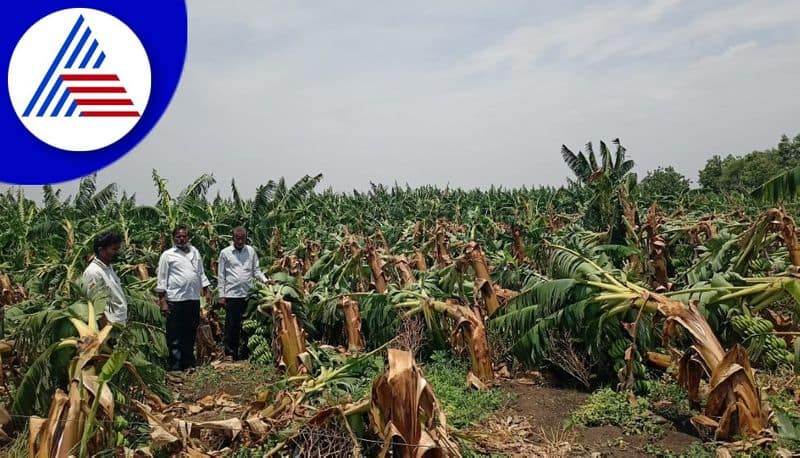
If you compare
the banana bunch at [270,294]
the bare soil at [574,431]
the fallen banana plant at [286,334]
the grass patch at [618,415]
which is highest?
the banana bunch at [270,294]

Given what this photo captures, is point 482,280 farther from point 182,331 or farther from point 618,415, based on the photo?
point 182,331

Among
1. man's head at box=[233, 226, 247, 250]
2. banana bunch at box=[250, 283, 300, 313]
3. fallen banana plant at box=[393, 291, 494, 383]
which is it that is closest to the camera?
fallen banana plant at box=[393, 291, 494, 383]

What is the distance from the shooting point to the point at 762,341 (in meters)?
5.17

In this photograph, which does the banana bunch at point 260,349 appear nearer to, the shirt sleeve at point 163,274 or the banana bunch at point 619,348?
the shirt sleeve at point 163,274

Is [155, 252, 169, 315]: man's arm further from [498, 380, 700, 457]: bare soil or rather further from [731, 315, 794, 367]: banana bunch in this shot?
[731, 315, 794, 367]: banana bunch

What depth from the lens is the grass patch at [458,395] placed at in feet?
16.3

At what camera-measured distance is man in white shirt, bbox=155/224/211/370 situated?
6.94m

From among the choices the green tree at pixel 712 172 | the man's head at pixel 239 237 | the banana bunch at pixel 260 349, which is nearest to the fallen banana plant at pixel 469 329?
the banana bunch at pixel 260 349

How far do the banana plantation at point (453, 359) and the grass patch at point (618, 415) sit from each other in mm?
16

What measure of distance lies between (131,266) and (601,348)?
22.7 ft

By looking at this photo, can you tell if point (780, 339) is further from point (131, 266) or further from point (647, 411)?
point (131, 266)

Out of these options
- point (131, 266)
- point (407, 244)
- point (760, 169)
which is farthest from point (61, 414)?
point (760, 169)

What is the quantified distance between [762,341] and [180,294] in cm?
604

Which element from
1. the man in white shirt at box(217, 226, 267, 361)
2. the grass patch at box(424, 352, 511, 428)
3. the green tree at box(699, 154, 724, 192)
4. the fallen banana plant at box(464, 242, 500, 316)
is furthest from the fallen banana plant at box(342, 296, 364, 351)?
the green tree at box(699, 154, 724, 192)
